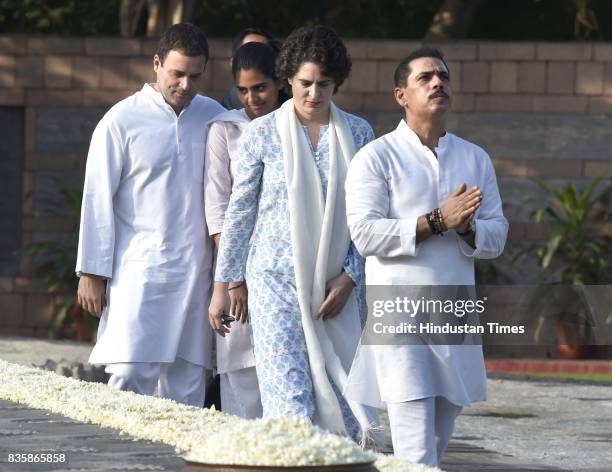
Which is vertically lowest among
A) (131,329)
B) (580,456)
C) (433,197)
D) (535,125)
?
(580,456)

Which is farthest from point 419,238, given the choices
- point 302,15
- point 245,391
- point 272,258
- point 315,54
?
point 302,15

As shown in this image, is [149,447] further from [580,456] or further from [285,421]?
[580,456]

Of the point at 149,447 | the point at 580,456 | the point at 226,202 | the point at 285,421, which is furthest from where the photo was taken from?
the point at 580,456

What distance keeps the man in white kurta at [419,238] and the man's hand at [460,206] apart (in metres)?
0.03

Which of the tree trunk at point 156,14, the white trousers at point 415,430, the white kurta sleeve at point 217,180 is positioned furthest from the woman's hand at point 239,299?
the tree trunk at point 156,14

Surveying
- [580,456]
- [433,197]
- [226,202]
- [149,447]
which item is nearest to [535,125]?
[580,456]

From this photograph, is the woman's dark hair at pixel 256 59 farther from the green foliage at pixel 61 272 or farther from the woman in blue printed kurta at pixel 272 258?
the green foliage at pixel 61 272

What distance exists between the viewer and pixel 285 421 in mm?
3785

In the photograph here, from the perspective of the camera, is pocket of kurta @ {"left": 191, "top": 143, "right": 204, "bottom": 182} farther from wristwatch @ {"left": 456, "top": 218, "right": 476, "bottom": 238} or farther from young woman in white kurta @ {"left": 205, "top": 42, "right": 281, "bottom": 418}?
wristwatch @ {"left": 456, "top": 218, "right": 476, "bottom": 238}

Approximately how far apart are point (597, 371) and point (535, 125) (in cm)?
217

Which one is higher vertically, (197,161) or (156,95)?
(156,95)

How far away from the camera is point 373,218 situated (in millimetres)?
5566

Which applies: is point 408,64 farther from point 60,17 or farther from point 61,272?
point 60,17

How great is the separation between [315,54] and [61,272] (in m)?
7.83
